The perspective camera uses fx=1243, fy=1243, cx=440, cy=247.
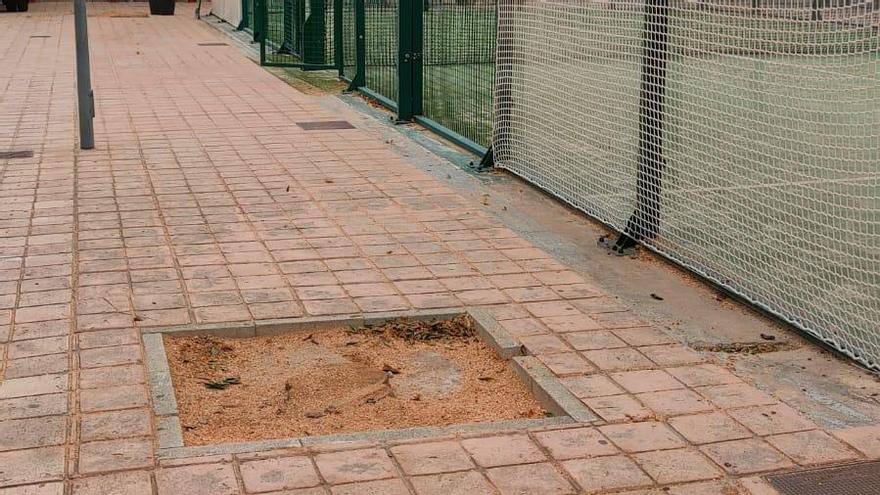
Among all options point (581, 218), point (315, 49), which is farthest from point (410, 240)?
point (315, 49)

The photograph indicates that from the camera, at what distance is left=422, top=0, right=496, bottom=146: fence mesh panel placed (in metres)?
10.8

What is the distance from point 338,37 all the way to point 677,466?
474 inches

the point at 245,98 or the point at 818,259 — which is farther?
the point at 245,98

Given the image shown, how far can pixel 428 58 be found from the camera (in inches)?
482

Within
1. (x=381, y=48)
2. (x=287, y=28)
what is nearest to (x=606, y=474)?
(x=381, y=48)

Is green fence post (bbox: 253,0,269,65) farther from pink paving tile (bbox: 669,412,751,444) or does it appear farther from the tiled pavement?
pink paving tile (bbox: 669,412,751,444)

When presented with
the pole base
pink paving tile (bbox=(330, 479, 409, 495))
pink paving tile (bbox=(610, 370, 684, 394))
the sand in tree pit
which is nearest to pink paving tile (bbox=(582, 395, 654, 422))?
pink paving tile (bbox=(610, 370, 684, 394))

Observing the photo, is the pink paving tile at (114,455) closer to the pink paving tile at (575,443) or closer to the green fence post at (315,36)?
the pink paving tile at (575,443)

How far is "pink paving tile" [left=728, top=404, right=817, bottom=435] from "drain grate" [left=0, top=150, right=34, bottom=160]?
24.3ft

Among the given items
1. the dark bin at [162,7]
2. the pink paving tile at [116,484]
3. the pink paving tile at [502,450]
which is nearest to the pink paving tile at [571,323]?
the pink paving tile at [502,450]

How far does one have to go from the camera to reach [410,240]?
24.7ft

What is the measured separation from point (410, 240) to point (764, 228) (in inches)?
83.6

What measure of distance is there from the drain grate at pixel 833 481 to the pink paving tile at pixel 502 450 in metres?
0.83

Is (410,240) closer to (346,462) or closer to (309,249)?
(309,249)
